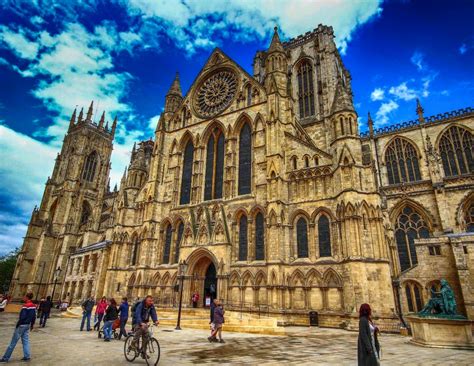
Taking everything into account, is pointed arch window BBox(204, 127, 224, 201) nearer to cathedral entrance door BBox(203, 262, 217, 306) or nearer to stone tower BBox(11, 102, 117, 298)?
cathedral entrance door BBox(203, 262, 217, 306)

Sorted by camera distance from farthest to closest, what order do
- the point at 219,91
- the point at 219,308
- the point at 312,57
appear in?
the point at 312,57
the point at 219,91
the point at 219,308

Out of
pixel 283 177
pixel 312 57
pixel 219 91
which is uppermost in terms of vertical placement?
pixel 312 57

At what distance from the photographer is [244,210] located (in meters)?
22.4

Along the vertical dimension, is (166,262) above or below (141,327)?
above

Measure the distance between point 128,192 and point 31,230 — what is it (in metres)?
34.1

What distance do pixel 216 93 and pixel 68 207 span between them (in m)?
38.7

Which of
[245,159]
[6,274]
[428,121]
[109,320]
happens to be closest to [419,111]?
[428,121]

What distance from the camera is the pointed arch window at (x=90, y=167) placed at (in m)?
58.1

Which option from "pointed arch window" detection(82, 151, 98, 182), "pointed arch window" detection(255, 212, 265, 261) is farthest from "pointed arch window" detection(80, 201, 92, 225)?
"pointed arch window" detection(255, 212, 265, 261)

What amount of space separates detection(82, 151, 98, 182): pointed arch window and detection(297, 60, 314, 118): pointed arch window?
4367 cm

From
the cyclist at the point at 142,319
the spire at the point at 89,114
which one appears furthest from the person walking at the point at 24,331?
the spire at the point at 89,114

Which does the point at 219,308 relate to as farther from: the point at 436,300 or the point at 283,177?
the point at 283,177

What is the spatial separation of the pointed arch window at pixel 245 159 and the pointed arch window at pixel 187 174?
5.28 metres

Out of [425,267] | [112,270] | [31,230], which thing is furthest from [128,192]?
[31,230]
